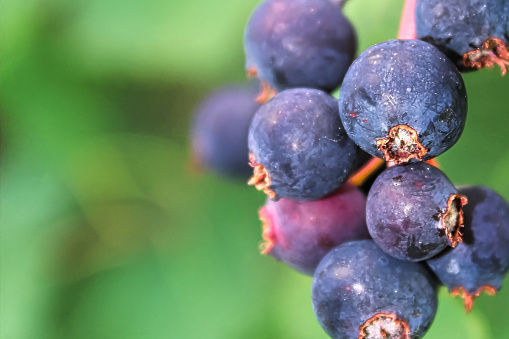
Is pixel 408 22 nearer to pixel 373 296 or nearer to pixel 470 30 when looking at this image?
pixel 470 30

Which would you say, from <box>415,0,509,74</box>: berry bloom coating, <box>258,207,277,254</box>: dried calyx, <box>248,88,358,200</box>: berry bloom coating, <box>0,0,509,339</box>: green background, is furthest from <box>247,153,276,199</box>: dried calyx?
<box>0,0,509,339</box>: green background

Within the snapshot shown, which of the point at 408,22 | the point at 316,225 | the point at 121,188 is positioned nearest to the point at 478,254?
the point at 316,225

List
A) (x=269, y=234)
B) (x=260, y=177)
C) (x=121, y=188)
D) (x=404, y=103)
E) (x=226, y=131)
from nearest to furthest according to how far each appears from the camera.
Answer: (x=404, y=103), (x=260, y=177), (x=269, y=234), (x=226, y=131), (x=121, y=188)

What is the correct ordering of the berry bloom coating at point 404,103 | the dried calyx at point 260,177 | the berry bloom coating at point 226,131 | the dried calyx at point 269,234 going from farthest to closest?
the berry bloom coating at point 226,131, the dried calyx at point 269,234, the dried calyx at point 260,177, the berry bloom coating at point 404,103

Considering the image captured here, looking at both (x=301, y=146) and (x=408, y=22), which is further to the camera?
(x=408, y=22)

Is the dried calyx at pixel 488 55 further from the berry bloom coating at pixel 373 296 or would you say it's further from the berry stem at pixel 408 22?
the berry bloom coating at pixel 373 296

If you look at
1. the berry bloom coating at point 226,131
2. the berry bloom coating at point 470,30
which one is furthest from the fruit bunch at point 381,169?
the berry bloom coating at point 226,131
